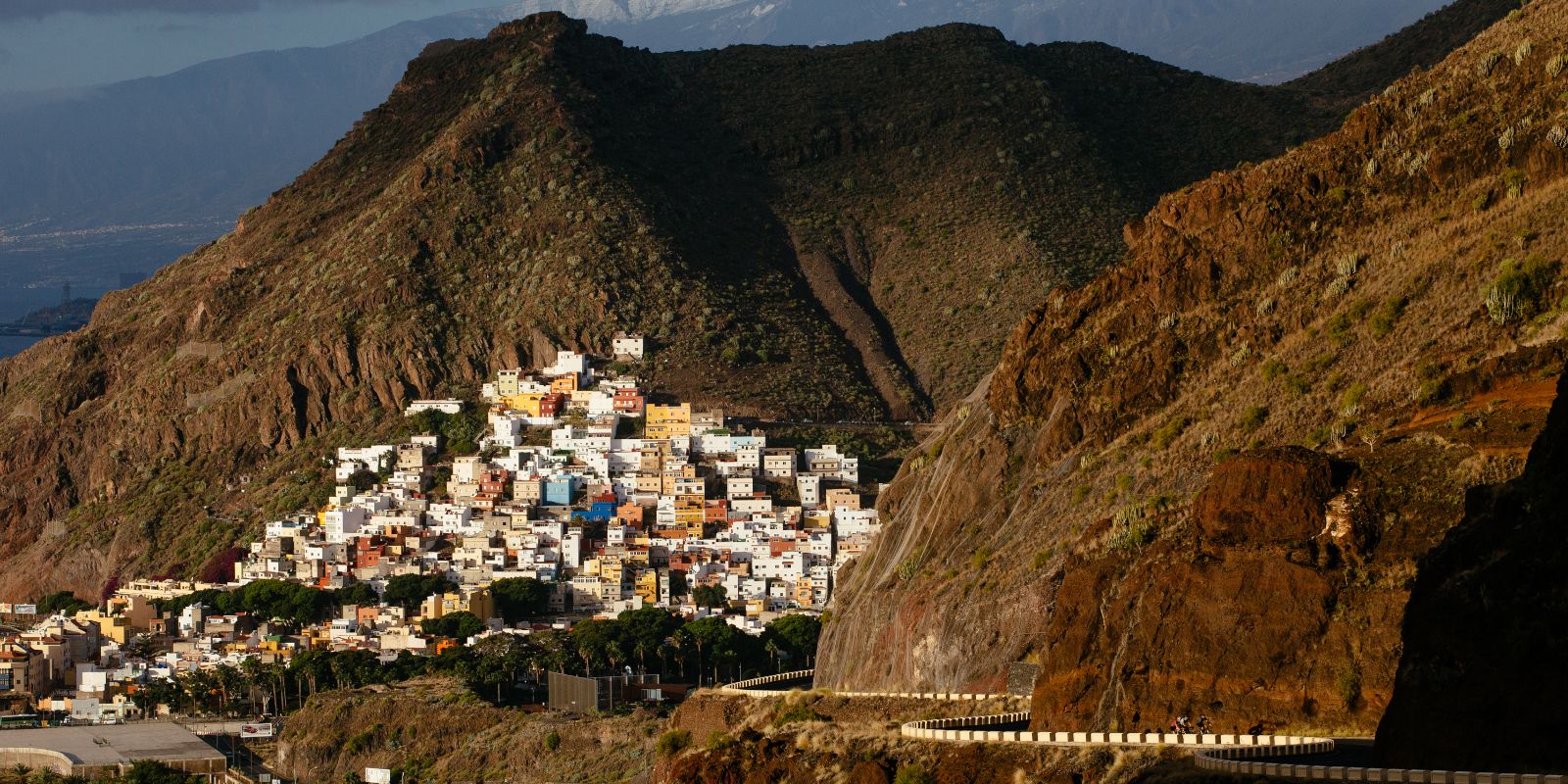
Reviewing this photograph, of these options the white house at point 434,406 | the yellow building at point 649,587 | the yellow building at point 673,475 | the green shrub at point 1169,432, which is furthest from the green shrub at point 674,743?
the white house at point 434,406

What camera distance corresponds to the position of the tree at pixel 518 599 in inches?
3765

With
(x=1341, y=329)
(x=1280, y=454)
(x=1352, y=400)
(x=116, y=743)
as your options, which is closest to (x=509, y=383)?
(x=116, y=743)

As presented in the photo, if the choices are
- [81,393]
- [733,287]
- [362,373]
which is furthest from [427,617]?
[81,393]

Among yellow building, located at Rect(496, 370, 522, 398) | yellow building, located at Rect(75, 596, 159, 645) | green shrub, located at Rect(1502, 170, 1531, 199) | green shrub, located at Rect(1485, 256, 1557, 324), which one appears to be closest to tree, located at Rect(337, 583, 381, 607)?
yellow building, located at Rect(75, 596, 159, 645)

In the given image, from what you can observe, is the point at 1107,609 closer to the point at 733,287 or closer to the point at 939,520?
the point at 939,520

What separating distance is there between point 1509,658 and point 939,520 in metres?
21.0

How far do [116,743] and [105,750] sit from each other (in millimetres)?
2139

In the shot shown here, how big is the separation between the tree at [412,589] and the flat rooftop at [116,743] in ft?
53.4

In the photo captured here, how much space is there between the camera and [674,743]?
4075 cm

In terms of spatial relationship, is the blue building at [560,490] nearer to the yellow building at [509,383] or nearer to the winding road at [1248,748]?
the yellow building at [509,383]

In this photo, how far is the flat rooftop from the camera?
73.1 metres

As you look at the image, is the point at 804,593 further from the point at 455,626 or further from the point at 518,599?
the point at 455,626

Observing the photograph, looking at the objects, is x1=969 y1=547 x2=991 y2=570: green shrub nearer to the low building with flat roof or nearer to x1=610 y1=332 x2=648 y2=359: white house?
the low building with flat roof

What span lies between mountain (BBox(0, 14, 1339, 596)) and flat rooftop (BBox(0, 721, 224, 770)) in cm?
2960
